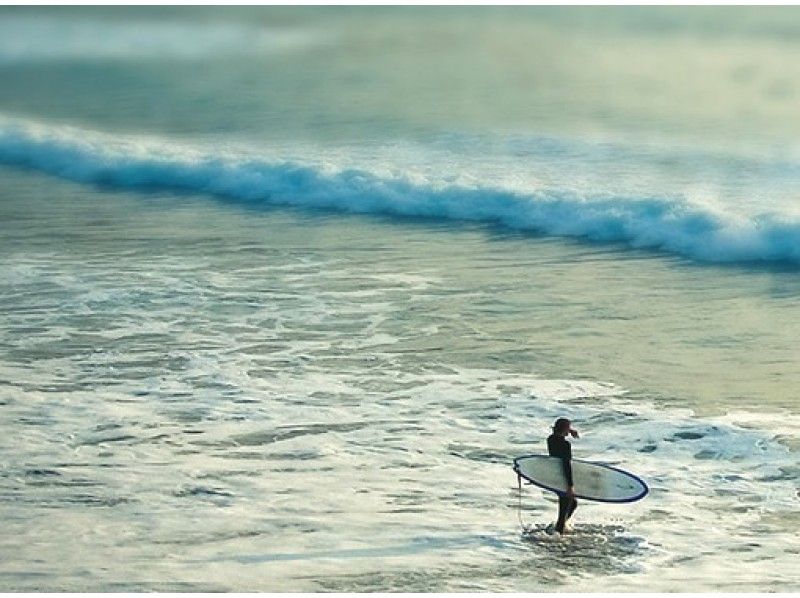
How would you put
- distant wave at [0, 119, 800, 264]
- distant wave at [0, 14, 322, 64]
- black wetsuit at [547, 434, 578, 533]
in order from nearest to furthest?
black wetsuit at [547, 434, 578, 533]
distant wave at [0, 119, 800, 264]
distant wave at [0, 14, 322, 64]

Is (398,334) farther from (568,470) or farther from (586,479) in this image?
(568,470)

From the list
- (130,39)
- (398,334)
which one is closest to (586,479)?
(398,334)

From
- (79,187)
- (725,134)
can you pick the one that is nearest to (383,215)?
(79,187)

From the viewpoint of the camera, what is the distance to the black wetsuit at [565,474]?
10.7 m

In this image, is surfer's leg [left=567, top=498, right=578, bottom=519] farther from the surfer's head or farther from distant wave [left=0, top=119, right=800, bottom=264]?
distant wave [left=0, top=119, right=800, bottom=264]

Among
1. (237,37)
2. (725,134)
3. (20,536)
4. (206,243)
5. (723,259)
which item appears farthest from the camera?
(237,37)

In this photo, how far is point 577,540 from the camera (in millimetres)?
10594

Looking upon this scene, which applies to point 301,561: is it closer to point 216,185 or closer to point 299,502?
point 299,502

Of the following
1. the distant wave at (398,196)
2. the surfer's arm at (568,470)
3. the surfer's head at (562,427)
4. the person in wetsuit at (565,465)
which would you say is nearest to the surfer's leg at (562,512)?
the person in wetsuit at (565,465)

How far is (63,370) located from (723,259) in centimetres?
854

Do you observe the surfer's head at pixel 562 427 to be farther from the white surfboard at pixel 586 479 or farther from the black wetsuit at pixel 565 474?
the white surfboard at pixel 586 479

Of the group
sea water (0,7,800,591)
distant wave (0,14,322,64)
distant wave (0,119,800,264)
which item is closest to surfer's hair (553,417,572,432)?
sea water (0,7,800,591)

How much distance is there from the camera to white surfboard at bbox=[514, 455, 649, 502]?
10742 millimetres

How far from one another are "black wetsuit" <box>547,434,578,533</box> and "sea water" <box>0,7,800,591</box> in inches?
6.7
